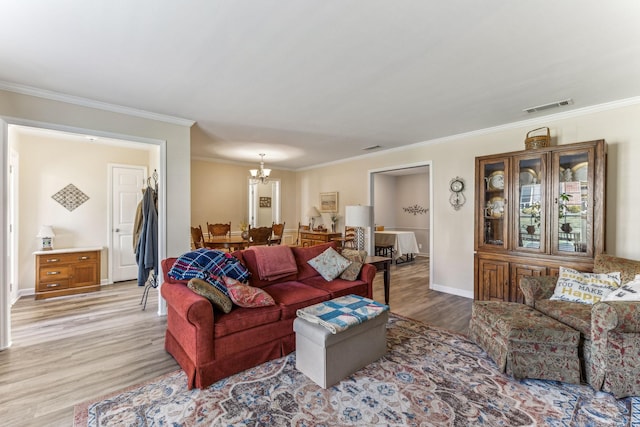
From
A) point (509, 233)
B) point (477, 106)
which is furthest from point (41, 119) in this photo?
point (509, 233)

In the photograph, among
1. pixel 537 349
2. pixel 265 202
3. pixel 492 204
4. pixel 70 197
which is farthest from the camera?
pixel 265 202

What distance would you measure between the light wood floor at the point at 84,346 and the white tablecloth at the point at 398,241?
2.42 m

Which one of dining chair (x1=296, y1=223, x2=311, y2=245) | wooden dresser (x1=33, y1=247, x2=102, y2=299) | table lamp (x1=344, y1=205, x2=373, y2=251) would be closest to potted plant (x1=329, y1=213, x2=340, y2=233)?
dining chair (x1=296, y1=223, x2=311, y2=245)

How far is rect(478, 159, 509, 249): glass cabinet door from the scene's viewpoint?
3734 millimetres

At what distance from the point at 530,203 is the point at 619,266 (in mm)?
1071

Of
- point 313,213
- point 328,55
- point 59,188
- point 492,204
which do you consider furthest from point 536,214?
point 59,188

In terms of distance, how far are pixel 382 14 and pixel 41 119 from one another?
3.39 metres

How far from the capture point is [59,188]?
4648 mm

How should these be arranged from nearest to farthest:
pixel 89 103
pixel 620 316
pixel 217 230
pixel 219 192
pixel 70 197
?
pixel 620 316 → pixel 89 103 → pixel 70 197 → pixel 217 230 → pixel 219 192

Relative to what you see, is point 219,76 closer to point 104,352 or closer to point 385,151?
point 104,352

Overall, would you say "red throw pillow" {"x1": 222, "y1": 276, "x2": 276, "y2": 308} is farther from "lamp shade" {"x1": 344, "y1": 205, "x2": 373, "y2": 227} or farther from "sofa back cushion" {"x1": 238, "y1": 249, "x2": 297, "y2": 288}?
"lamp shade" {"x1": 344, "y1": 205, "x2": 373, "y2": 227}

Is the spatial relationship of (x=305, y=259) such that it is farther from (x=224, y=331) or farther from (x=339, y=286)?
(x=224, y=331)

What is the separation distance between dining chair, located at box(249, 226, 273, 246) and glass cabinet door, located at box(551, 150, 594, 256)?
4.02 metres

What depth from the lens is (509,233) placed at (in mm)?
3617
